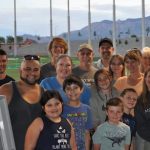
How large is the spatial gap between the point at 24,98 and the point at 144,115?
1863mm

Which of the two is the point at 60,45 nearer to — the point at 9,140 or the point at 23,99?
the point at 23,99

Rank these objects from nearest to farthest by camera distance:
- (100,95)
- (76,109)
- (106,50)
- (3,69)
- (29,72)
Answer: (29,72)
(76,109)
(100,95)
(3,69)
(106,50)

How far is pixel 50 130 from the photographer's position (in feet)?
14.7

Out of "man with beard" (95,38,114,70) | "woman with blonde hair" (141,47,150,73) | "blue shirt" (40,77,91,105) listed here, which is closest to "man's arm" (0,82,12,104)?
"blue shirt" (40,77,91,105)

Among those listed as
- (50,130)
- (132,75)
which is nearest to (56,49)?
(132,75)

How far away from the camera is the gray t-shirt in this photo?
17.7 feet

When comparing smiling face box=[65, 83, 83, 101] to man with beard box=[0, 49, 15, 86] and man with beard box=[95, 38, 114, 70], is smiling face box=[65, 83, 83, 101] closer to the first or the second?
man with beard box=[0, 49, 15, 86]

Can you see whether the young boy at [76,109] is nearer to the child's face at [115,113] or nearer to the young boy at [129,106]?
the child's face at [115,113]

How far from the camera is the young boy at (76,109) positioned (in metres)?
5.19

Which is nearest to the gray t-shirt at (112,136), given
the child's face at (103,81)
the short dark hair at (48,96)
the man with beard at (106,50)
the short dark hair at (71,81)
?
→ the child's face at (103,81)

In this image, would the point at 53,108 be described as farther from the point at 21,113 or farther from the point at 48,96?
the point at 21,113

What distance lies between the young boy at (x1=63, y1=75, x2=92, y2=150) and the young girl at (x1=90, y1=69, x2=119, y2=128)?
1.59 feet

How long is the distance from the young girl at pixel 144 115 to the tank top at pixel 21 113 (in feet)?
5.33

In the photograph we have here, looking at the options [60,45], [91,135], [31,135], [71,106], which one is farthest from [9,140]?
[60,45]
